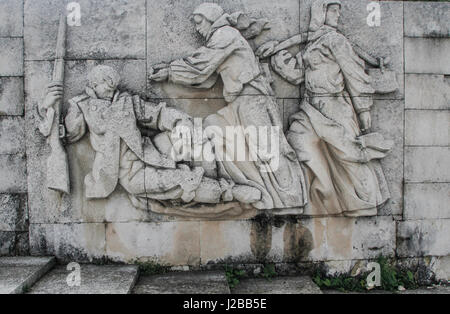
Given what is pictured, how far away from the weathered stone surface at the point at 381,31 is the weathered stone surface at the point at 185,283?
3.02 m

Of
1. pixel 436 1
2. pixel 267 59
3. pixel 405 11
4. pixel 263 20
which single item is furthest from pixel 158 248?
pixel 436 1

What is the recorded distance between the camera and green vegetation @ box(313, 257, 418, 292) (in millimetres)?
5352

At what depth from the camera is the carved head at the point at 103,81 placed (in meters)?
5.02

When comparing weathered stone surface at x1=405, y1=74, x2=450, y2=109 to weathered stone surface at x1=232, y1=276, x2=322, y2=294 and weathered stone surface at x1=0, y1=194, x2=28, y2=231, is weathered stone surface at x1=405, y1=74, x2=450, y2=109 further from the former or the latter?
weathered stone surface at x1=0, y1=194, x2=28, y2=231

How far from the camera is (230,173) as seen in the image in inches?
205

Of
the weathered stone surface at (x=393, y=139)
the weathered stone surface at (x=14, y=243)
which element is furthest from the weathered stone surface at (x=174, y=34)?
the weathered stone surface at (x=14, y=243)

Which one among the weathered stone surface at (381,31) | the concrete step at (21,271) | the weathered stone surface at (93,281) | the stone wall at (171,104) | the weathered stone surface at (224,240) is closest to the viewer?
the concrete step at (21,271)

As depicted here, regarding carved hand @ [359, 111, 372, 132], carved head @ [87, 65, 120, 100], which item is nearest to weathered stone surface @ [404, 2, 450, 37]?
carved hand @ [359, 111, 372, 132]

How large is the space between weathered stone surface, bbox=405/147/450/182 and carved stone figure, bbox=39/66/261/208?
206cm

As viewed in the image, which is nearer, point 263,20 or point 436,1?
point 263,20

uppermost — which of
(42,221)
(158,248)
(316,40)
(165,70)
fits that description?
(316,40)

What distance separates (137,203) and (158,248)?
0.62 m

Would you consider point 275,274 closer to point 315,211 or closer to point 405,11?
point 315,211

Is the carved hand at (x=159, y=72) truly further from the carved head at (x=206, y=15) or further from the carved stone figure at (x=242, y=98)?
the carved head at (x=206, y=15)
